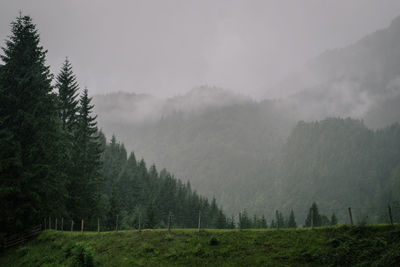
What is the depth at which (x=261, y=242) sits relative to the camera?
75.2 feet

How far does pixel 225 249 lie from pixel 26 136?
24.7 meters

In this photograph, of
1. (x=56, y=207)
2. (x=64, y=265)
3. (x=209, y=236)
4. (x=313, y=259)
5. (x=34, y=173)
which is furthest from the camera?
(x=56, y=207)

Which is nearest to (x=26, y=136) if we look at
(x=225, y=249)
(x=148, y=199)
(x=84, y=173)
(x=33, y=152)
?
(x=33, y=152)

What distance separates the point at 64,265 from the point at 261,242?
625 inches

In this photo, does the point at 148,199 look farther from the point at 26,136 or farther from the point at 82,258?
the point at 82,258

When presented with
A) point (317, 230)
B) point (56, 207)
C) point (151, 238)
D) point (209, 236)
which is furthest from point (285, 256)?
point (56, 207)

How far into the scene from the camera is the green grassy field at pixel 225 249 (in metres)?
18.6

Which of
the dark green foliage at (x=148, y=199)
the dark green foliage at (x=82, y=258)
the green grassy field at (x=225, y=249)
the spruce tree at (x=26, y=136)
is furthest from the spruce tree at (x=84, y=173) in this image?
the dark green foliage at (x=148, y=199)

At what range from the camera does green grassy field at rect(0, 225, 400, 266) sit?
61.0 ft

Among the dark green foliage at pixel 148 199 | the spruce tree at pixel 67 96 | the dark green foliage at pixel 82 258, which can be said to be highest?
the spruce tree at pixel 67 96

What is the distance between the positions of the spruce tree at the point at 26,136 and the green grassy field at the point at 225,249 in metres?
4.50

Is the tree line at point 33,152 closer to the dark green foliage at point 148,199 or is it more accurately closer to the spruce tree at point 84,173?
the spruce tree at point 84,173

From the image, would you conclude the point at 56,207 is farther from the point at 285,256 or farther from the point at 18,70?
the point at 285,256

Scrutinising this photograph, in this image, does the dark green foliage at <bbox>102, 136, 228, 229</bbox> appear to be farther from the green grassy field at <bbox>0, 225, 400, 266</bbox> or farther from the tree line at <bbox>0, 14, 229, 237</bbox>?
the green grassy field at <bbox>0, 225, 400, 266</bbox>
